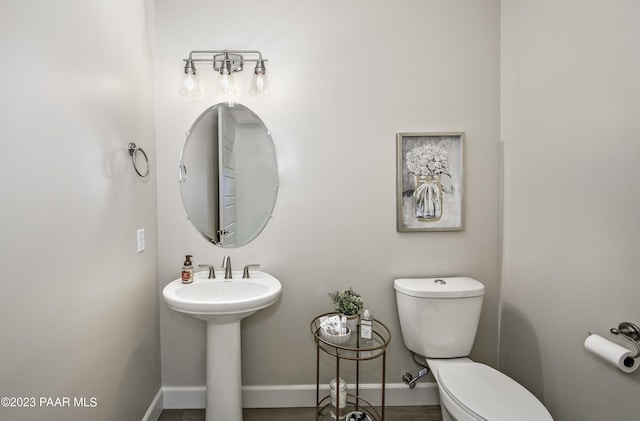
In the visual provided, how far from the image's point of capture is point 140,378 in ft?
5.30

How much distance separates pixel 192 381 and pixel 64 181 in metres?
1.41

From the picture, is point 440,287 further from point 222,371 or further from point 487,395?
point 222,371

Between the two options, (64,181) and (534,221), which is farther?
(534,221)

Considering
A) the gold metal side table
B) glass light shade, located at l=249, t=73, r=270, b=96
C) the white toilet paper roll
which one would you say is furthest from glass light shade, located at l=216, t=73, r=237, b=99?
the white toilet paper roll

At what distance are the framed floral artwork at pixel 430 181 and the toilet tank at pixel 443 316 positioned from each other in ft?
1.25

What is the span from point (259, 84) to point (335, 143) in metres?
0.54

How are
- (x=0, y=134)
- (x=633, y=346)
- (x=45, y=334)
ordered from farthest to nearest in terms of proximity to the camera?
(x=633, y=346), (x=45, y=334), (x=0, y=134)

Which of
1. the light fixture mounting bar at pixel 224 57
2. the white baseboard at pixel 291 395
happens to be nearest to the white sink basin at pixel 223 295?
the white baseboard at pixel 291 395

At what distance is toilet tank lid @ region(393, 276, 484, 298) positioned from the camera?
1.64 meters

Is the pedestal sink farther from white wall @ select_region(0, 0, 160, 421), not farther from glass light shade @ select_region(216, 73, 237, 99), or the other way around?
glass light shade @ select_region(216, 73, 237, 99)

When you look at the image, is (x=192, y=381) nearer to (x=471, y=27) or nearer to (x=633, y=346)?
(x=633, y=346)

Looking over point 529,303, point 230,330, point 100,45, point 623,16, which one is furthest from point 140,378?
point 623,16

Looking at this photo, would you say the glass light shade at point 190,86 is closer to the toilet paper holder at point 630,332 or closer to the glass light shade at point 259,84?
the glass light shade at point 259,84

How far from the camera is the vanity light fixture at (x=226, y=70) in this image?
68.4 inches
